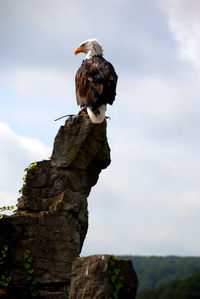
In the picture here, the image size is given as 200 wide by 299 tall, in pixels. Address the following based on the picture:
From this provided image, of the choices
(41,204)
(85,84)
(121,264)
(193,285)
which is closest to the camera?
(121,264)

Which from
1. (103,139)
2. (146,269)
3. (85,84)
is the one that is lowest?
(103,139)

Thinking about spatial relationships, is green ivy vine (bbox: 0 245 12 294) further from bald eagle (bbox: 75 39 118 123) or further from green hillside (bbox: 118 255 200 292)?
green hillside (bbox: 118 255 200 292)

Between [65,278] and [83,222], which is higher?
[83,222]

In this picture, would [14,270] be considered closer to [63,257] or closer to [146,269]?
[63,257]

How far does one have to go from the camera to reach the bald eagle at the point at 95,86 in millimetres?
11227

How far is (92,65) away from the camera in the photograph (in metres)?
11.9

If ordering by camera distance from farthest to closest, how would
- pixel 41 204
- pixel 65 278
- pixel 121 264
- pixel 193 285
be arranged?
pixel 193 285 < pixel 41 204 < pixel 65 278 < pixel 121 264

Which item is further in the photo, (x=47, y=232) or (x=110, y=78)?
(x=110, y=78)

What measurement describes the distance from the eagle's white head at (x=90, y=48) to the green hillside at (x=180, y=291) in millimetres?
42336

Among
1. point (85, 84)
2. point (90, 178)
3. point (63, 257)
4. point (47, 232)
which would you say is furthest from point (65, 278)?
point (85, 84)

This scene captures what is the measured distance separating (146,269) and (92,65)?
86.8m

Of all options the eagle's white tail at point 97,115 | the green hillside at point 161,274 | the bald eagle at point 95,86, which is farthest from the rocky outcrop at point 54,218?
the green hillside at point 161,274

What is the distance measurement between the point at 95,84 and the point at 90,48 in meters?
1.76

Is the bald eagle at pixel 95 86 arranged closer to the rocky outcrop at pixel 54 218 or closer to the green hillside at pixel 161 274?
the rocky outcrop at pixel 54 218
